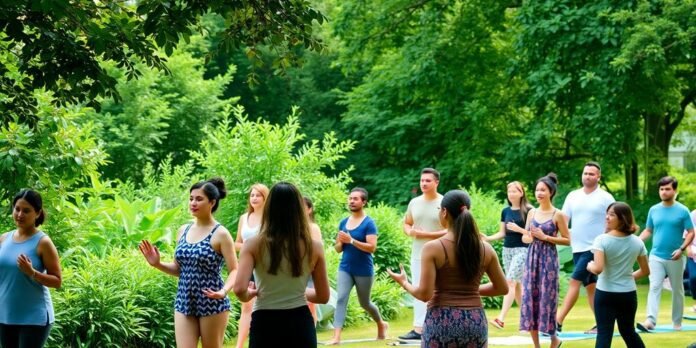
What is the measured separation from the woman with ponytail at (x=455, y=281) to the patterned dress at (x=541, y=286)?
4.79 m

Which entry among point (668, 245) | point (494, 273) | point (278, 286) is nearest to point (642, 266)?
point (494, 273)

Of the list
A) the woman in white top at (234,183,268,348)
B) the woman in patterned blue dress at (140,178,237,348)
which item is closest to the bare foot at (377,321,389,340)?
the woman in white top at (234,183,268,348)

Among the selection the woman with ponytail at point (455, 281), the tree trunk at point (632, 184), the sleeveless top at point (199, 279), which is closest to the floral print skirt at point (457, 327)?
the woman with ponytail at point (455, 281)

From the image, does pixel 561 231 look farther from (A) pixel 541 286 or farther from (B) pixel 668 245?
(B) pixel 668 245

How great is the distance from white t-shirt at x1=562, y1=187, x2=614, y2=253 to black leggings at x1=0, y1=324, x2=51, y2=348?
22.3 feet

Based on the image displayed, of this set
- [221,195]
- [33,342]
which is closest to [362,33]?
[221,195]

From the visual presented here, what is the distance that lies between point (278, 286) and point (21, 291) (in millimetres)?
2416

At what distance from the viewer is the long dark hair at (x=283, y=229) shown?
6.55 m

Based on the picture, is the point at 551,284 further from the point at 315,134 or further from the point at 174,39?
the point at 315,134

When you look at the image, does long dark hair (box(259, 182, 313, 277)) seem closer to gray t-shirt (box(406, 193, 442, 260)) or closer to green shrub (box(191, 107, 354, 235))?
gray t-shirt (box(406, 193, 442, 260))

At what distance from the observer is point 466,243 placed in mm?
6969

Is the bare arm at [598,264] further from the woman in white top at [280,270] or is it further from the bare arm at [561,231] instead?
the woman in white top at [280,270]

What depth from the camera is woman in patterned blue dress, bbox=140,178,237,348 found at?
846cm

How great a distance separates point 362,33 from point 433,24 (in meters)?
2.15
